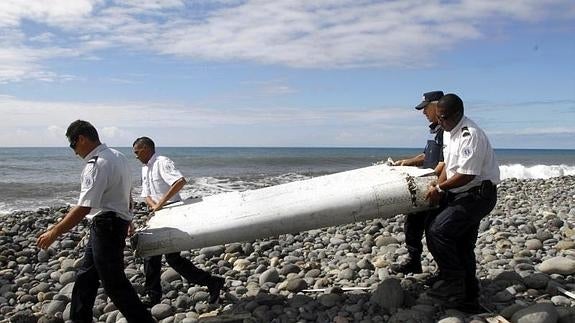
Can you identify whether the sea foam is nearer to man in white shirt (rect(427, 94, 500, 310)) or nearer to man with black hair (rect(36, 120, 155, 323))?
man in white shirt (rect(427, 94, 500, 310))

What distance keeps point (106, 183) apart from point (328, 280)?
111 inches

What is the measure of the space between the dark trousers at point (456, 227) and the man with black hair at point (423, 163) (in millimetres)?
464

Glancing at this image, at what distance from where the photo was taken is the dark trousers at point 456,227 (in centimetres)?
420

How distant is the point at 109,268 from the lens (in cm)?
421

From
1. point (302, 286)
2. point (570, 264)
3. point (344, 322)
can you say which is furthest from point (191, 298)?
point (570, 264)

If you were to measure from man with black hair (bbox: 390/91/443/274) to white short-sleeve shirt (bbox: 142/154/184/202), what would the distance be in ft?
7.71

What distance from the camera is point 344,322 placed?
14.7 feet

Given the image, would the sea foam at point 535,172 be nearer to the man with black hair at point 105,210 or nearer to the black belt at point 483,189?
the black belt at point 483,189

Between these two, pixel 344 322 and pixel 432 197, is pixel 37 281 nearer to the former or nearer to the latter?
pixel 344 322

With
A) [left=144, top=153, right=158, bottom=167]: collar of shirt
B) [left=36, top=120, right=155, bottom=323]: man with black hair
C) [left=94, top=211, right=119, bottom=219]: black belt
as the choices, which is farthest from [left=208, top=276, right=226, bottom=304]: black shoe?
[left=94, top=211, right=119, bottom=219]: black belt

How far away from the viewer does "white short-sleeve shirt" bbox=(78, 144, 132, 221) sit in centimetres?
404

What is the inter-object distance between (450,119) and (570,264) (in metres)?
2.25

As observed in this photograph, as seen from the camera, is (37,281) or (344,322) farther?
(37,281)

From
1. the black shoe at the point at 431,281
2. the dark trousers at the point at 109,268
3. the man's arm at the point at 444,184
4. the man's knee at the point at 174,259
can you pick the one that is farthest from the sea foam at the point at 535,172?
the dark trousers at the point at 109,268
